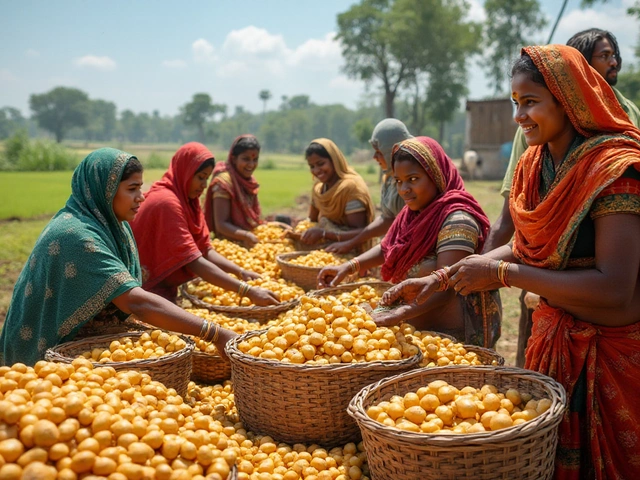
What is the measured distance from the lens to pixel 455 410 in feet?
7.22

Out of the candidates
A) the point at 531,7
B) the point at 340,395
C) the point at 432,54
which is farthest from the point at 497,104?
the point at 340,395

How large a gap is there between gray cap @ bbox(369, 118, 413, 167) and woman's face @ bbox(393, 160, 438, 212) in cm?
181

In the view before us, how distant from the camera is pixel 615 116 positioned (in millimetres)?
2301

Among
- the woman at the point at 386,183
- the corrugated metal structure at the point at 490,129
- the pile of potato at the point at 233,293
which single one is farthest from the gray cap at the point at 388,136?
the corrugated metal structure at the point at 490,129

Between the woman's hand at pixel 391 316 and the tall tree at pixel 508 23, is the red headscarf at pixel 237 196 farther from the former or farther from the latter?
the tall tree at pixel 508 23

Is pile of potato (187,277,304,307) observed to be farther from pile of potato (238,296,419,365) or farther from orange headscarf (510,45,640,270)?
orange headscarf (510,45,640,270)

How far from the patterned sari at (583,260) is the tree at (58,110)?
407 ft

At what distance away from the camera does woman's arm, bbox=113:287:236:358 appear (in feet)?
10.3

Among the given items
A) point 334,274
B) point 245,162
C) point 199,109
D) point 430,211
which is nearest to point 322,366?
point 430,211

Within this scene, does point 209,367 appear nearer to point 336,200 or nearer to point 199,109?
point 336,200

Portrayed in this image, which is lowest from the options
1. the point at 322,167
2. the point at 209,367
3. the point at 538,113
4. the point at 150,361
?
the point at 209,367

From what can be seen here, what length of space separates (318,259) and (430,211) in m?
2.02

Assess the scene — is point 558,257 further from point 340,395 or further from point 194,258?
point 194,258

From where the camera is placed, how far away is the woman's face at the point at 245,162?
6738 mm
